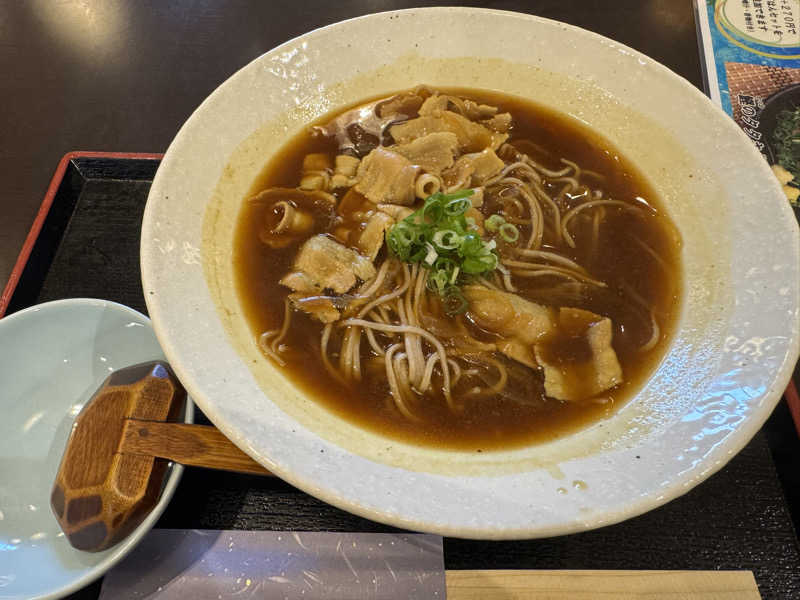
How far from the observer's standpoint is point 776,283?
1.87 meters

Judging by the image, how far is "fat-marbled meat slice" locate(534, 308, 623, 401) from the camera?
1.95 m

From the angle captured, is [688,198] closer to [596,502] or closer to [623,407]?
[623,407]

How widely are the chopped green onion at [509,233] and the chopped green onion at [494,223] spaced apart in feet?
0.06

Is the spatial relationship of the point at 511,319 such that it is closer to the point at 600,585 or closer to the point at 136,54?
the point at 600,585

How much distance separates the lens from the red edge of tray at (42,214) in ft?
7.80

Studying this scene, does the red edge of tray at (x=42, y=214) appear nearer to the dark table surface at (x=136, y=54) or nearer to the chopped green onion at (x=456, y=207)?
the dark table surface at (x=136, y=54)

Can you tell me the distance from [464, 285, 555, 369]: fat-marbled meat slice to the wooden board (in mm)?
751

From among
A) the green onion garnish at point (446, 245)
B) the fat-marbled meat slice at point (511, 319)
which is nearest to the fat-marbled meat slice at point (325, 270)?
the green onion garnish at point (446, 245)

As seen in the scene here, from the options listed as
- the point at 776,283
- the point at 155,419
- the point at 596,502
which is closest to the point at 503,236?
the point at 776,283

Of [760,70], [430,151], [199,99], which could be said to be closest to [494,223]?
[430,151]

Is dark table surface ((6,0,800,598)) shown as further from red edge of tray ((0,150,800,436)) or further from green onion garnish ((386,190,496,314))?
green onion garnish ((386,190,496,314))

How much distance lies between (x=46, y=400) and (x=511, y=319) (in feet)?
6.51

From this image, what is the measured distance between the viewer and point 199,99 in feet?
10.9

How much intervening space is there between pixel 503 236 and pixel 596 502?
1.24 m
